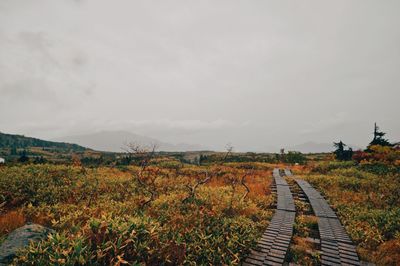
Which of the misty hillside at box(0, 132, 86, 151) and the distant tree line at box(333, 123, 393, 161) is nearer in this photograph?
A: the distant tree line at box(333, 123, 393, 161)

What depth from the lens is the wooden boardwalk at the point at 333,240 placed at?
23.8 feet

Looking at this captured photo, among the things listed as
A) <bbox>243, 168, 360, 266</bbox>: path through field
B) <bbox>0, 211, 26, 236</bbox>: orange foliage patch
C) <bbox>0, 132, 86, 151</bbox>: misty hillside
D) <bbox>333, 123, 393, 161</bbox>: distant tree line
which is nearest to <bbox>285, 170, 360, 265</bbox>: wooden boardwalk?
<bbox>243, 168, 360, 266</bbox>: path through field

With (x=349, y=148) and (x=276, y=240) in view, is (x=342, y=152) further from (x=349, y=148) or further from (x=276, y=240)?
(x=276, y=240)

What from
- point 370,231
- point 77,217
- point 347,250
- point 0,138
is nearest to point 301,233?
point 347,250

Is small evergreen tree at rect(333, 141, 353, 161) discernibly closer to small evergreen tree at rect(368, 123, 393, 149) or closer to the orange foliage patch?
small evergreen tree at rect(368, 123, 393, 149)

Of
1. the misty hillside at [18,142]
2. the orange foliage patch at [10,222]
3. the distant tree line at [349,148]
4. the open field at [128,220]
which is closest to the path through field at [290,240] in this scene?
the open field at [128,220]

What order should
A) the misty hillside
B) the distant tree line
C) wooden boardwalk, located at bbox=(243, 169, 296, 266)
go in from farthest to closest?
the misty hillside
the distant tree line
wooden boardwalk, located at bbox=(243, 169, 296, 266)

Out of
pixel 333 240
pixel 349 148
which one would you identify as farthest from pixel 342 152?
pixel 333 240

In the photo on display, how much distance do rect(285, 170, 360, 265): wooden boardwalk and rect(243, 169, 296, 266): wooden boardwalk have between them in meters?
1.17

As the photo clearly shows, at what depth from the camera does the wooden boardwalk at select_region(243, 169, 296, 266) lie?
23.2 ft

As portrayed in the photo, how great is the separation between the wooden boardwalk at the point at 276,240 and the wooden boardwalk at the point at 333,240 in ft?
3.84

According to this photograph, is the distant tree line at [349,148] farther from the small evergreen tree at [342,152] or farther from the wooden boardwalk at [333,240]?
the wooden boardwalk at [333,240]

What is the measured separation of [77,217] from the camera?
31.0 feet

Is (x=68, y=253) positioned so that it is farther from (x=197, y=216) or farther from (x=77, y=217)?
(x=197, y=216)
